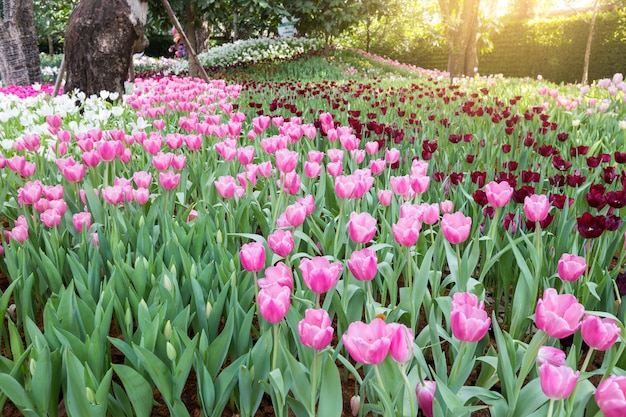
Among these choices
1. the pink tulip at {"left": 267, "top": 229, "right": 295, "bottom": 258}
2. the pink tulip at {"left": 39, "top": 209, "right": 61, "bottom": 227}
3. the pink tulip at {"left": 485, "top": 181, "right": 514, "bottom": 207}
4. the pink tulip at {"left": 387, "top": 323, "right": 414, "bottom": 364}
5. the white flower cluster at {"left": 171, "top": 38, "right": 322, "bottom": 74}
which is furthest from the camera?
the white flower cluster at {"left": 171, "top": 38, "right": 322, "bottom": 74}

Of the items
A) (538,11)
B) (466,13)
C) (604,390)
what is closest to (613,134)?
(604,390)

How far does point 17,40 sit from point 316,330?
1212cm

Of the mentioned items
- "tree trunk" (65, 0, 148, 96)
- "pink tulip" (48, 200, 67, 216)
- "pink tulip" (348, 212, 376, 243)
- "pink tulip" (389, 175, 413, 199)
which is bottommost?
"pink tulip" (48, 200, 67, 216)

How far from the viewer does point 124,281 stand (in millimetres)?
1435

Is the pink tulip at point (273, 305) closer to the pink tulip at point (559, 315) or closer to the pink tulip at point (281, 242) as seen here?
the pink tulip at point (281, 242)

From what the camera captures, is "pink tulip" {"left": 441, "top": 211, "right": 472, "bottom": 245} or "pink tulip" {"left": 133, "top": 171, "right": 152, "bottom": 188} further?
"pink tulip" {"left": 133, "top": 171, "right": 152, "bottom": 188}

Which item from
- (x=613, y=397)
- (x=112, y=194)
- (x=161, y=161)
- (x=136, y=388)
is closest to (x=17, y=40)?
(x=161, y=161)

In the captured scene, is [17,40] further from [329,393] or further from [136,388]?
[329,393]

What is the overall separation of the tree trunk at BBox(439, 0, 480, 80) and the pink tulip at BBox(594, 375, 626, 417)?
Answer: 13.5m

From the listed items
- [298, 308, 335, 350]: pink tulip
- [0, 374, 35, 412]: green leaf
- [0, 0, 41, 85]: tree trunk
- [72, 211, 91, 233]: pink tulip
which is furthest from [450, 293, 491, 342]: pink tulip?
[0, 0, 41, 85]: tree trunk

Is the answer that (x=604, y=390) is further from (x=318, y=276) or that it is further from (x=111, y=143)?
(x=111, y=143)

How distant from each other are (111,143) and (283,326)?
53.9 inches

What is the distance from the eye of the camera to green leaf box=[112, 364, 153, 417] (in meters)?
1.01

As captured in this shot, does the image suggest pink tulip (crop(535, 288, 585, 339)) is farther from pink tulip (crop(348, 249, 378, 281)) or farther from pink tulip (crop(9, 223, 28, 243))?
pink tulip (crop(9, 223, 28, 243))
